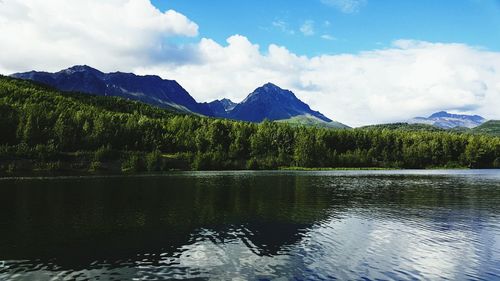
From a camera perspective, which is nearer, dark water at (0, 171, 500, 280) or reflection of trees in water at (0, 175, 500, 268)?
dark water at (0, 171, 500, 280)

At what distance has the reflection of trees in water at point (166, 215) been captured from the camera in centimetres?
4191

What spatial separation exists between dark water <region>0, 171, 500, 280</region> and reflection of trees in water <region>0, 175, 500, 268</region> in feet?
0.63

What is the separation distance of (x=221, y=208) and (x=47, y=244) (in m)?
33.2

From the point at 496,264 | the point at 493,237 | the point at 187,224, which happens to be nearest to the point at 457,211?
the point at 493,237

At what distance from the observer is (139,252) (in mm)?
39719

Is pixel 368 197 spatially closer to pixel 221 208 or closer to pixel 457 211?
pixel 457 211

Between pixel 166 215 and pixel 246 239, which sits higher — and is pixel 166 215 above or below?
below

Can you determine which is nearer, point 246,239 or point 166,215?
point 246,239

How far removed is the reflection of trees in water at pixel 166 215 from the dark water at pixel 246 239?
193 mm

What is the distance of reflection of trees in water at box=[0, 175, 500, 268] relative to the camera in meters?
41.9

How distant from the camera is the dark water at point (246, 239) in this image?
3381 cm

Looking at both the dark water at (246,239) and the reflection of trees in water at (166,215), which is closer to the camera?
the dark water at (246,239)

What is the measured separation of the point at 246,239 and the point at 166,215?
2111cm

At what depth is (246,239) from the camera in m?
46.0
